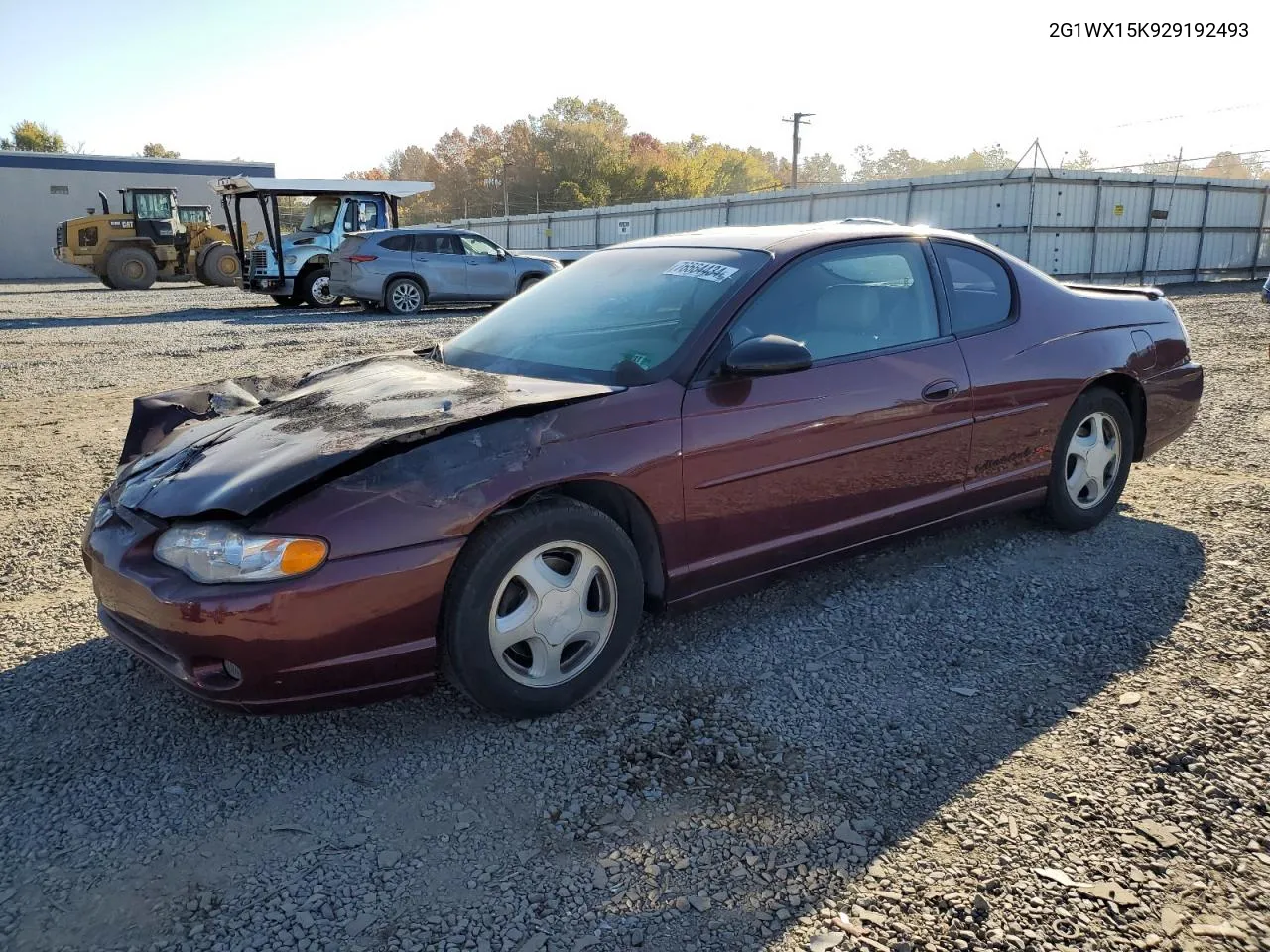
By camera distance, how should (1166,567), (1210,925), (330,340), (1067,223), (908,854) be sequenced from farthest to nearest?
(1067,223)
(330,340)
(1166,567)
(908,854)
(1210,925)

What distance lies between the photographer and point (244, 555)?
249 cm

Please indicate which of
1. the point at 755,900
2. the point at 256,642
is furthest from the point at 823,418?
the point at 256,642

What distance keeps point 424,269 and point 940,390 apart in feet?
45.5

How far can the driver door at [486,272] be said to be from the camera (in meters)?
16.5

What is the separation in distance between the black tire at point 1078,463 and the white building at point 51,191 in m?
39.5

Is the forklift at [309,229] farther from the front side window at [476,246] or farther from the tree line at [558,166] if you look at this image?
the tree line at [558,166]

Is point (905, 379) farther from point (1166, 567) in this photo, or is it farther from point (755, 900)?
point (755, 900)

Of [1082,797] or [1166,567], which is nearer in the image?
[1082,797]

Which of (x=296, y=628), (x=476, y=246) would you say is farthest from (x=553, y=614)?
(x=476, y=246)

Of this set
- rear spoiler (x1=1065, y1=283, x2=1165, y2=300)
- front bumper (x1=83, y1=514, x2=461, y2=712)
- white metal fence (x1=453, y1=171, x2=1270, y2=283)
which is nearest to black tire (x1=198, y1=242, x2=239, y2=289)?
white metal fence (x1=453, y1=171, x2=1270, y2=283)

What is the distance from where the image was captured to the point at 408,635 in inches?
103

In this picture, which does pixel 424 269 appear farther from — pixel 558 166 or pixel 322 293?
pixel 558 166

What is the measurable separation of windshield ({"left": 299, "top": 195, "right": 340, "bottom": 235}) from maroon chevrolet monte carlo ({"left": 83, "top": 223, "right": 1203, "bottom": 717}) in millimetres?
15725

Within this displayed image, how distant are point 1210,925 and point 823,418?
1893mm
